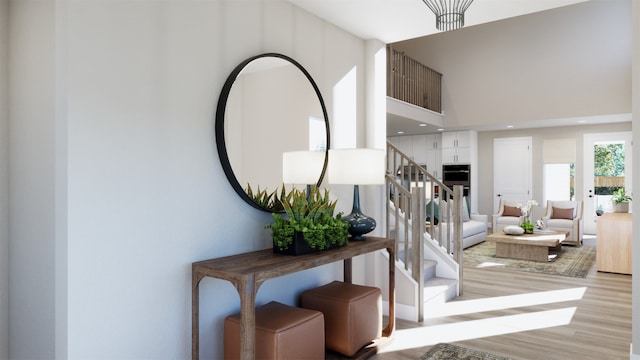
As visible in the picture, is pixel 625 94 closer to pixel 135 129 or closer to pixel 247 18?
pixel 247 18

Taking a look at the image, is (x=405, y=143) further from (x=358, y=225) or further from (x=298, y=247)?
(x=298, y=247)

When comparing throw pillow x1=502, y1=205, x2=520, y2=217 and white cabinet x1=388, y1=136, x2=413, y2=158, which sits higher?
white cabinet x1=388, y1=136, x2=413, y2=158

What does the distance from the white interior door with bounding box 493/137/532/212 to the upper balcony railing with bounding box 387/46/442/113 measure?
2058mm

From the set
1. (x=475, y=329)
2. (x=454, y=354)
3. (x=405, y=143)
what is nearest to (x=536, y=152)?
(x=405, y=143)

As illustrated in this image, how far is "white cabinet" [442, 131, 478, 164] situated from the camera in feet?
31.7

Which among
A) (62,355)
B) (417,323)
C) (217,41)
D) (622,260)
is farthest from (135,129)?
(622,260)

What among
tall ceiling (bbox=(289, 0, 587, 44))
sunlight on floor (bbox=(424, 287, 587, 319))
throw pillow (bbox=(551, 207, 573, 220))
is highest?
tall ceiling (bbox=(289, 0, 587, 44))

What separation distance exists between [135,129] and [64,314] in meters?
0.89

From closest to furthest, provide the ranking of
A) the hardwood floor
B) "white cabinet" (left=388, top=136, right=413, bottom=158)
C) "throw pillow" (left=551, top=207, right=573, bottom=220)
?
the hardwood floor < "throw pillow" (left=551, top=207, right=573, bottom=220) < "white cabinet" (left=388, top=136, right=413, bottom=158)

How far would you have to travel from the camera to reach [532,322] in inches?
140

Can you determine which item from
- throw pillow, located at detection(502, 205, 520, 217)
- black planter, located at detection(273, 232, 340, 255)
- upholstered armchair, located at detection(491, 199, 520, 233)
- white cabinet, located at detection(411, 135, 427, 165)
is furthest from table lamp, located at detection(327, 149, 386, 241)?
white cabinet, located at detection(411, 135, 427, 165)

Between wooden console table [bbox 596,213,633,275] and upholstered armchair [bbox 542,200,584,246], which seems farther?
upholstered armchair [bbox 542,200,584,246]

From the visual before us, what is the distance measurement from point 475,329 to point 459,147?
6929mm

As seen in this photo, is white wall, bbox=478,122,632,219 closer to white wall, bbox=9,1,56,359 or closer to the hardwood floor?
the hardwood floor
